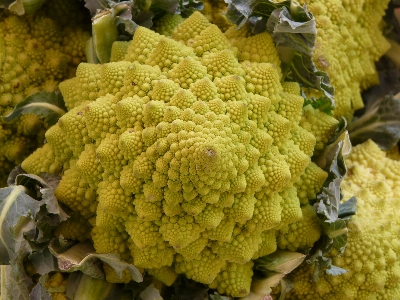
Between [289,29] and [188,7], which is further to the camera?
[188,7]

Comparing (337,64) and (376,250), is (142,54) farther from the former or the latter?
(376,250)

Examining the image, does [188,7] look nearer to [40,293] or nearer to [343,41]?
[343,41]

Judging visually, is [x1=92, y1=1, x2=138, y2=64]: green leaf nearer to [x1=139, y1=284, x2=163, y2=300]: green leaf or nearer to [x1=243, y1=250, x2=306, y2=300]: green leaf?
[x1=139, y1=284, x2=163, y2=300]: green leaf

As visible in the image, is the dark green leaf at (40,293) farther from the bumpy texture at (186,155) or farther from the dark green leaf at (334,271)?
the dark green leaf at (334,271)

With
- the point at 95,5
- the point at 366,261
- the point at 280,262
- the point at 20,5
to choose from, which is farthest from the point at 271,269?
the point at 20,5

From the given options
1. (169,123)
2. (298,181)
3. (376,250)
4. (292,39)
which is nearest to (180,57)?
(169,123)

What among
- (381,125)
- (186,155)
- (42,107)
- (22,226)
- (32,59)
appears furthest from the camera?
(381,125)
